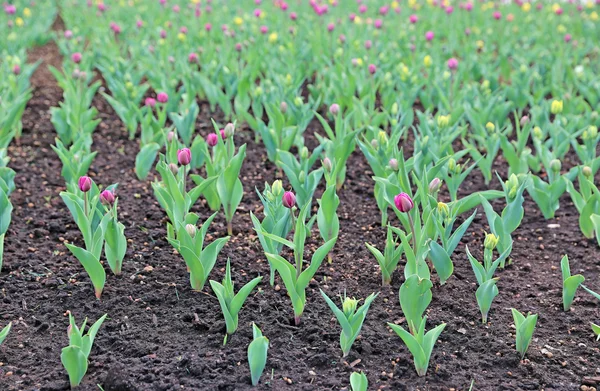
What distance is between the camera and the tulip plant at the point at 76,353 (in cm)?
228

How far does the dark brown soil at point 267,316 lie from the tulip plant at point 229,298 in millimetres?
82

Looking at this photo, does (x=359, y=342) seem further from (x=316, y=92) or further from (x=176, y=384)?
(x=316, y=92)

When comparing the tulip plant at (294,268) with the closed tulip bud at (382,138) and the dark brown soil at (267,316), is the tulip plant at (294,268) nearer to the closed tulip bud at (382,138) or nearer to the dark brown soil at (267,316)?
the dark brown soil at (267,316)

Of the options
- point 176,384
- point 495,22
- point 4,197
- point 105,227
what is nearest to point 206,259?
point 105,227

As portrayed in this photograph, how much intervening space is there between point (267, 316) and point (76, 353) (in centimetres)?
72

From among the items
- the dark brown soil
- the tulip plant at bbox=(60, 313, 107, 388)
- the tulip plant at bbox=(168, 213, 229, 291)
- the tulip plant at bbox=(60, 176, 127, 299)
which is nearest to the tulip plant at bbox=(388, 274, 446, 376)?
the dark brown soil

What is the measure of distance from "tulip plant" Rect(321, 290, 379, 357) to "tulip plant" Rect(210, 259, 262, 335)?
31cm

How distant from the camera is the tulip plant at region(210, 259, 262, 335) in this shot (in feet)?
8.23

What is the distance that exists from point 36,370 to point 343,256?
131cm

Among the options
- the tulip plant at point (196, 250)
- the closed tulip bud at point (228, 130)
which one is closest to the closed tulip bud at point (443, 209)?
the tulip plant at point (196, 250)

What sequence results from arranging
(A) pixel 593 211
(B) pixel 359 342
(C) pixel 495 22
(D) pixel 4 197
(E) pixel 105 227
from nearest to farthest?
(B) pixel 359 342, (E) pixel 105 227, (D) pixel 4 197, (A) pixel 593 211, (C) pixel 495 22

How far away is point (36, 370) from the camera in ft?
8.09

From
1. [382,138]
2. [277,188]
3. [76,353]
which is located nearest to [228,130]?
[277,188]

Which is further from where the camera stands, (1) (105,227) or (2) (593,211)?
(2) (593,211)
